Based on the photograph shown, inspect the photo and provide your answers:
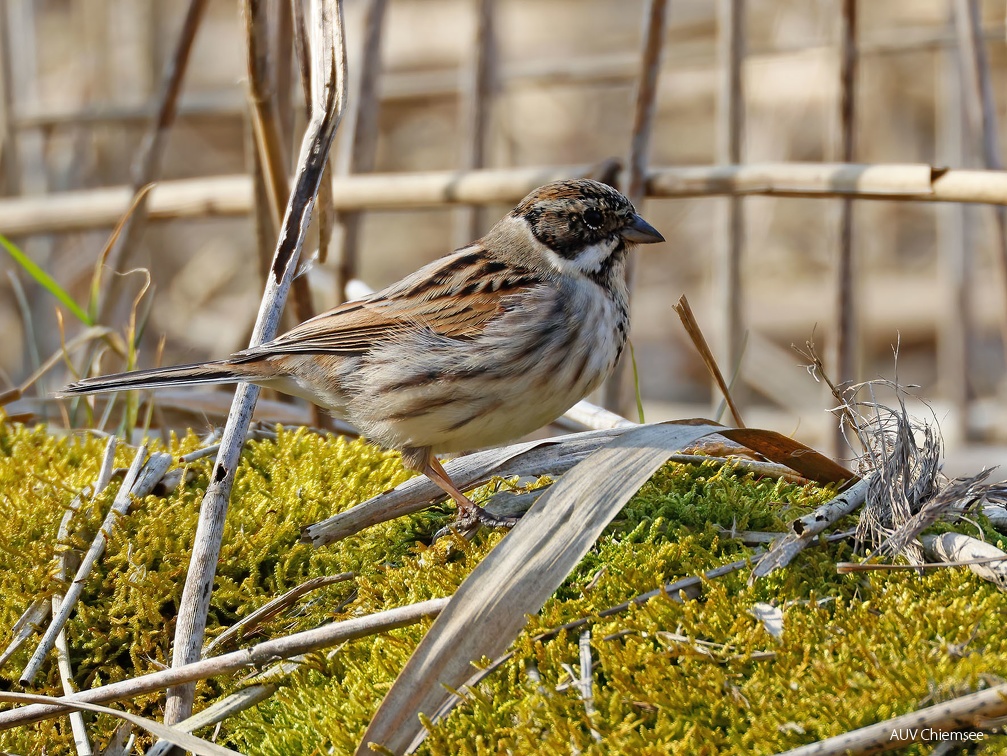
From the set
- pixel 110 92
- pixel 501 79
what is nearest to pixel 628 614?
pixel 501 79

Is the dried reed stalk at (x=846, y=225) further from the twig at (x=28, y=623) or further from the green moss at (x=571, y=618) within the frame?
the twig at (x=28, y=623)

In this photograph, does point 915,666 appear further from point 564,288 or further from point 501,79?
point 501,79

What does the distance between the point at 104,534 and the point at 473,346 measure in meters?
0.93

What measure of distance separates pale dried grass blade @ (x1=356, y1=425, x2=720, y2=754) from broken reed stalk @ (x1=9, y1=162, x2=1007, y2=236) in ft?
4.40

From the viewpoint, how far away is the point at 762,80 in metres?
8.23

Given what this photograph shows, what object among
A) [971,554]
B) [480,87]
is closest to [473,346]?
[971,554]

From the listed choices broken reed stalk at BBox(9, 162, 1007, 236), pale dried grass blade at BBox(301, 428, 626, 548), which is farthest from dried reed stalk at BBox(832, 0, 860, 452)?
pale dried grass blade at BBox(301, 428, 626, 548)

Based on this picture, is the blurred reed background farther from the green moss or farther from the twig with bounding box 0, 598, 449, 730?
the twig with bounding box 0, 598, 449, 730

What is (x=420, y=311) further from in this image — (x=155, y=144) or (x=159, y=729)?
(x=155, y=144)

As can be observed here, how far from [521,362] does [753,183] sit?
3.91 ft

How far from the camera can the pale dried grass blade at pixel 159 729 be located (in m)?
1.68

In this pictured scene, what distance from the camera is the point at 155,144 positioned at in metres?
3.88

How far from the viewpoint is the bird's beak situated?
114 inches

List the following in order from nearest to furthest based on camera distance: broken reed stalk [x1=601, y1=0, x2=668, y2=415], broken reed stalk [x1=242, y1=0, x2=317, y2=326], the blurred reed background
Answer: broken reed stalk [x1=242, y1=0, x2=317, y2=326], broken reed stalk [x1=601, y1=0, x2=668, y2=415], the blurred reed background
